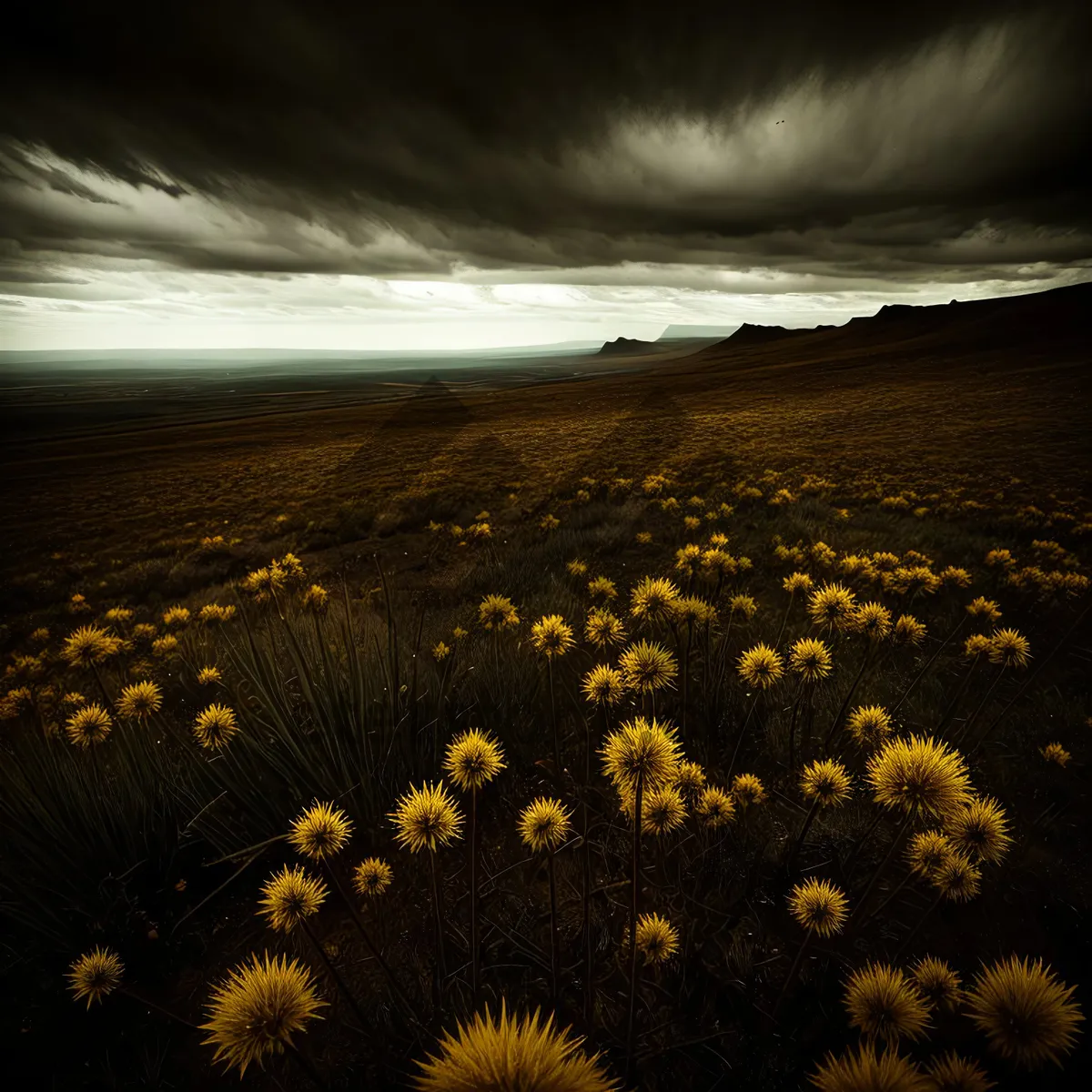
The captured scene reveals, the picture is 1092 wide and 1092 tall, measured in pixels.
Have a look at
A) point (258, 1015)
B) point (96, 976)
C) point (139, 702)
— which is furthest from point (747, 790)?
point (139, 702)

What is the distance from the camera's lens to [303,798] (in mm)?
2453

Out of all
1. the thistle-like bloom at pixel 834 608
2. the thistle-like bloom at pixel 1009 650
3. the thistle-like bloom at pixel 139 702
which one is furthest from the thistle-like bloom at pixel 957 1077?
the thistle-like bloom at pixel 139 702

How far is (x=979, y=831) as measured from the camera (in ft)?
5.20

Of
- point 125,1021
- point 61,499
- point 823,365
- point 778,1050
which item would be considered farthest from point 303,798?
point 823,365

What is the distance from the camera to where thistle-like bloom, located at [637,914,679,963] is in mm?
1681

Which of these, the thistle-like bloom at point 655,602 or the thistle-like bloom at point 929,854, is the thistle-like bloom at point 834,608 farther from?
the thistle-like bloom at point 929,854

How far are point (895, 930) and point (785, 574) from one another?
12.9 ft

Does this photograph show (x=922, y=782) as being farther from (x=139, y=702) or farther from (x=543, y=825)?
(x=139, y=702)

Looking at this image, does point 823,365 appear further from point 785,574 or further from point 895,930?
point 895,930

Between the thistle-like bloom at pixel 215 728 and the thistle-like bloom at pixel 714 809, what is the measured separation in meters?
2.34

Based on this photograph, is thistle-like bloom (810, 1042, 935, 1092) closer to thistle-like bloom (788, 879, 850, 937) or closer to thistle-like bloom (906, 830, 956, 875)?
thistle-like bloom (788, 879, 850, 937)

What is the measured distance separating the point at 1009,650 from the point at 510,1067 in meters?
3.45

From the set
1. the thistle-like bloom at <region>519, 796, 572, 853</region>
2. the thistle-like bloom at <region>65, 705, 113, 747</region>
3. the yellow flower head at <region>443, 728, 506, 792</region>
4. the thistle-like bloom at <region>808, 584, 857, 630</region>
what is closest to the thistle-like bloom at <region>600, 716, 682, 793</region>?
the thistle-like bloom at <region>519, 796, 572, 853</region>

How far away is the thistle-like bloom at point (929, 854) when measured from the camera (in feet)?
5.93
